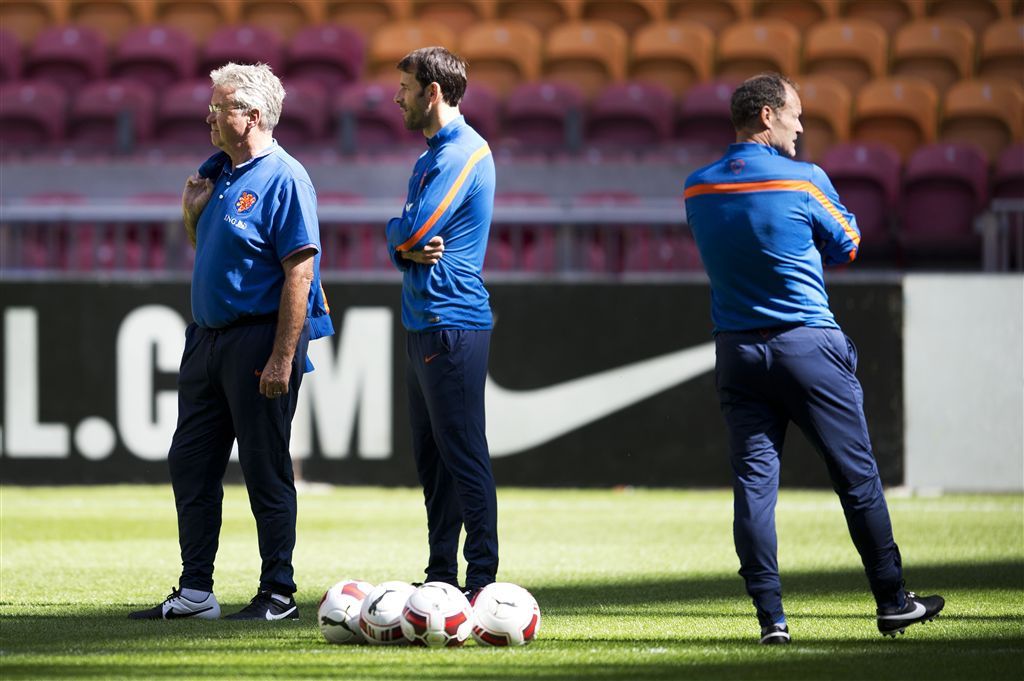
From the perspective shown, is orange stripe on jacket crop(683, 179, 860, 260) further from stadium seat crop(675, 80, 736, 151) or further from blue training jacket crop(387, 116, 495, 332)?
stadium seat crop(675, 80, 736, 151)

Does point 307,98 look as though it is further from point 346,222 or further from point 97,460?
point 97,460

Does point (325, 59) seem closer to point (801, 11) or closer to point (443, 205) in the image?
point (801, 11)

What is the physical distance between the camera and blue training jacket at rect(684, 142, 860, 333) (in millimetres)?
5125

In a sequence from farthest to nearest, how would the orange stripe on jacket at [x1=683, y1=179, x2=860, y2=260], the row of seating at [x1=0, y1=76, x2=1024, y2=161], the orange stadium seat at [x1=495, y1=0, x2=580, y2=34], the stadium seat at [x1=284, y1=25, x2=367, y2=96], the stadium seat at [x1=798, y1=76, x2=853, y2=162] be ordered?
the orange stadium seat at [x1=495, y1=0, x2=580, y2=34], the stadium seat at [x1=284, y1=25, x2=367, y2=96], the stadium seat at [x1=798, y1=76, x2=853, y2=162], the row of seating at [x1=0, y1=76, x2=1024, y2=161], the orange stripe on jacket at [x1=683, y1=179, x2=860, y2=260]

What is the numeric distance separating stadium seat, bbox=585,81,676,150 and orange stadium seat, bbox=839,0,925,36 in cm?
333

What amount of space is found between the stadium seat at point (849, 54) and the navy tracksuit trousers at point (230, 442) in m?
11.7

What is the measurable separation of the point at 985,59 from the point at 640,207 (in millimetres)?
6545

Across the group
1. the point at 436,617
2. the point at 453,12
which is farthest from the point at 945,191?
the point at 436,617

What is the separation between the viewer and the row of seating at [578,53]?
16.3 metres

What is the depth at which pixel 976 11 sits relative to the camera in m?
16.9

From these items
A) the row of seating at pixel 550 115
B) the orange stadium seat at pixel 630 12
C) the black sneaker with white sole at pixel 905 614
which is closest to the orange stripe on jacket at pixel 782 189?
the black sneaker with white sole at pixel 905 614

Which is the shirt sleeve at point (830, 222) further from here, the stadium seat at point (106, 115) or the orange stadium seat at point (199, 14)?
the orange stadium seat at point (199, 14)

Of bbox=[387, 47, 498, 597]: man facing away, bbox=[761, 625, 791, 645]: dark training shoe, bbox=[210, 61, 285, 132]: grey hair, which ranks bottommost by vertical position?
bbox=[761, 625, 791, 645]: dark training shoe

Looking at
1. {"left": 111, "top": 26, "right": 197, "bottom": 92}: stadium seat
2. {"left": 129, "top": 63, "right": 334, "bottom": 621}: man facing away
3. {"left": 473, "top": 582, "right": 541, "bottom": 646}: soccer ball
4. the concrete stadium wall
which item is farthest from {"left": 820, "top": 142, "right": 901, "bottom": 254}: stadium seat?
Answer: {"left": 473, "top": 582, "right": 541, "bottom": 646}: soccer ball
